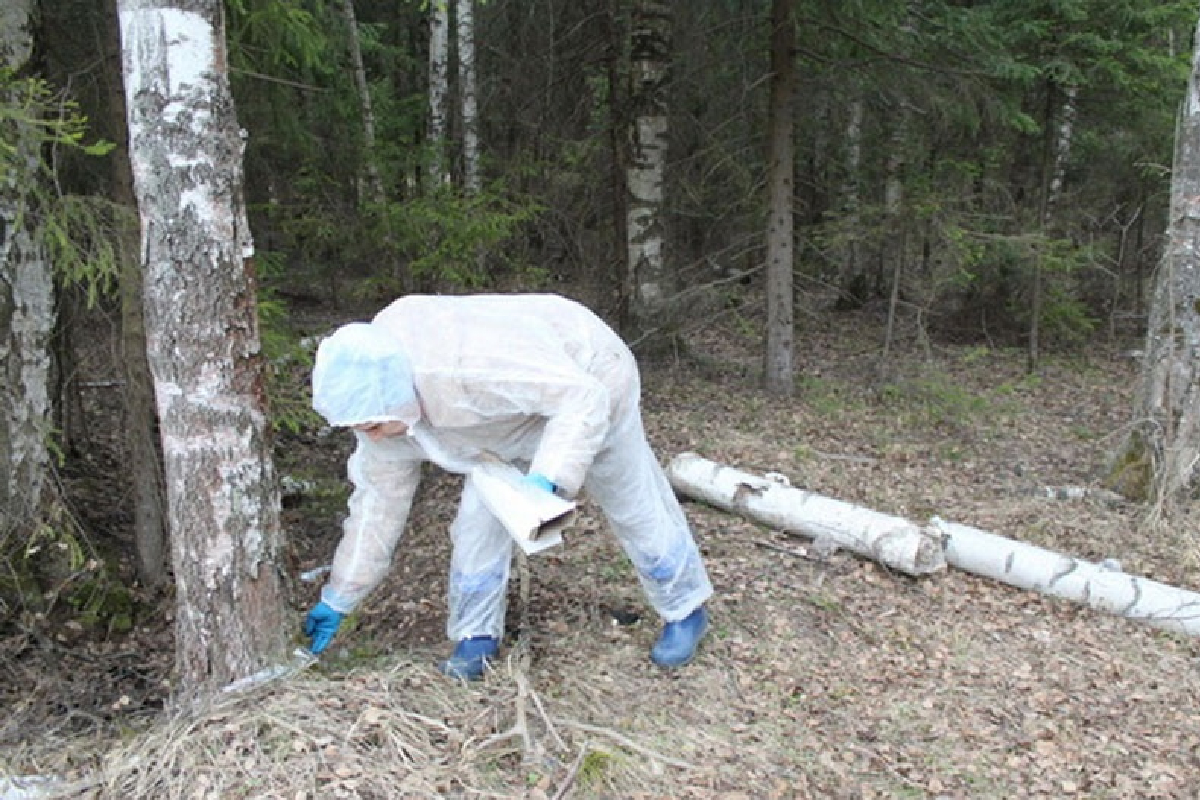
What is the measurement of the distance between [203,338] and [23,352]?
2389 mm

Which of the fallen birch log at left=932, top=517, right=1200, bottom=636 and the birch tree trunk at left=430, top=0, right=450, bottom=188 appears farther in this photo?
the birch tree trunk at left=430, top=0, right=450, bottom=188

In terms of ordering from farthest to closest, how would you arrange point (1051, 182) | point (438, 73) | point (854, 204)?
point (1051, 182)
point (854, 204)
point (438, 73)

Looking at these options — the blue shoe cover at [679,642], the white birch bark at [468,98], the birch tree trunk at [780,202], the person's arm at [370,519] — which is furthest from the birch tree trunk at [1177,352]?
the white birch bark at [468,98]

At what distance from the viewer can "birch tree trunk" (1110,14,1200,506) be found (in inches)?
240

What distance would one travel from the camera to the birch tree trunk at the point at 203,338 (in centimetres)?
315

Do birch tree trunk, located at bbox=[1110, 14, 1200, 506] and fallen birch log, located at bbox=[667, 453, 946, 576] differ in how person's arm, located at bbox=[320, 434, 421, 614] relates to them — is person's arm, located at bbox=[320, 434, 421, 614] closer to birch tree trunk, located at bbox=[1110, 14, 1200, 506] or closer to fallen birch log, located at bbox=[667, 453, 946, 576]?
fallen birch log, located at bbox=[667, 453, 946, 576]

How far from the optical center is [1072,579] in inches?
197

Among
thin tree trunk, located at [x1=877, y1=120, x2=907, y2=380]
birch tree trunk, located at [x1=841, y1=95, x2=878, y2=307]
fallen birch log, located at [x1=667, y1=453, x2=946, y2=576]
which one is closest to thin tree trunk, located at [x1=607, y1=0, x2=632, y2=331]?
birch tree trunk, located at [x1=841, y1=95, x2=878, y2=307]

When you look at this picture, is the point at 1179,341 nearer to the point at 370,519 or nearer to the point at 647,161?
the point at 647,161

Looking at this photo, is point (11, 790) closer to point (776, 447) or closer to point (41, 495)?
point (41, 495)

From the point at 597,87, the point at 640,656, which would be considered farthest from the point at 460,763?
the point at 597,87

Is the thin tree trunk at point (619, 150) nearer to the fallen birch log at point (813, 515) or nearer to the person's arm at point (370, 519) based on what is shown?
the fallen birch log at point (813, 515)

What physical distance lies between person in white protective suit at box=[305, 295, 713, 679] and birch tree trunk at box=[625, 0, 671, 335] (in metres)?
4.91

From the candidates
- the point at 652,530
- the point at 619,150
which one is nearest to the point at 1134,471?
the point at 652,530
